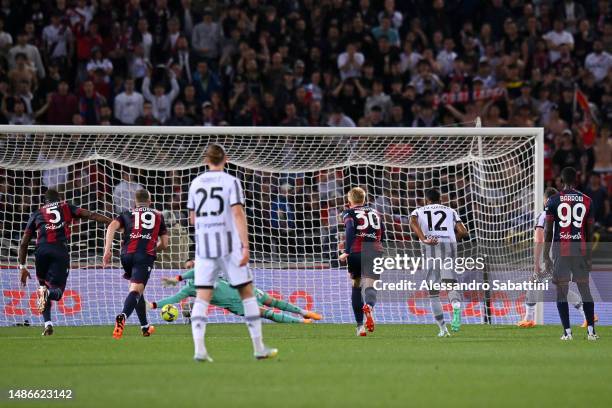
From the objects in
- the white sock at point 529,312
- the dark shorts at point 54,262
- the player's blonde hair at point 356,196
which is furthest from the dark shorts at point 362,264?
the dark shorts at point 54,262

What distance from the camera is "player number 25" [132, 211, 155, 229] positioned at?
Result: 50.5 ft

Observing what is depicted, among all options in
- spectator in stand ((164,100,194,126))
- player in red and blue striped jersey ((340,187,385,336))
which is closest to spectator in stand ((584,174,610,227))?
player in red and blue striped jersey ((340,187,385,336))

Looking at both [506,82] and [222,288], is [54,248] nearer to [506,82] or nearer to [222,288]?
[222,288]

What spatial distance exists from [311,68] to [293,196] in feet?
17.3

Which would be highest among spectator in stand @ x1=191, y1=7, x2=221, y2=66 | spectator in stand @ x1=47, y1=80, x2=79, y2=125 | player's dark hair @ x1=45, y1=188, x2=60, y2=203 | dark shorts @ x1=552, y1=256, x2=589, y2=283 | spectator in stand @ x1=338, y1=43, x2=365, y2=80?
spectator in stand @ x1=191, y1=7, x2=221, y2=66

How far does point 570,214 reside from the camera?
1490 centimetres

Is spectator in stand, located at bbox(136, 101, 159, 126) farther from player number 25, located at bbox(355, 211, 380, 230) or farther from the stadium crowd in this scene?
player number 25, located at bbox(355, 211, 380, 230)

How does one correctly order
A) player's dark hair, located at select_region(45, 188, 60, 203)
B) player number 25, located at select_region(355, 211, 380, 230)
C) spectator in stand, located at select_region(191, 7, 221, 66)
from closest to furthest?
player number 25, located at select_region(355, 211, 380, 230) → player's dark hair, located at select_region(45, 188, 60, 203) → spectator in stand, located at select_region(191, 7, 221, 66)

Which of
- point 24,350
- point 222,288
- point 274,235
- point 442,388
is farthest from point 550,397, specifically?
point 274,235

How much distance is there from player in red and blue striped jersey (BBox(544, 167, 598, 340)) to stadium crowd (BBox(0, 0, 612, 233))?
647cm

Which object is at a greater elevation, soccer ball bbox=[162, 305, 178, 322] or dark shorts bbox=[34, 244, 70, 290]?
dark shorts bbox=[34, 244, 70, 290]

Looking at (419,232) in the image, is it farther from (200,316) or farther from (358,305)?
(200,316)

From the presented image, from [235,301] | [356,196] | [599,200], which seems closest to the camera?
[356,196]

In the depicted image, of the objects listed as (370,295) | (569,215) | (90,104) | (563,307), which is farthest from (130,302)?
(90,104)
